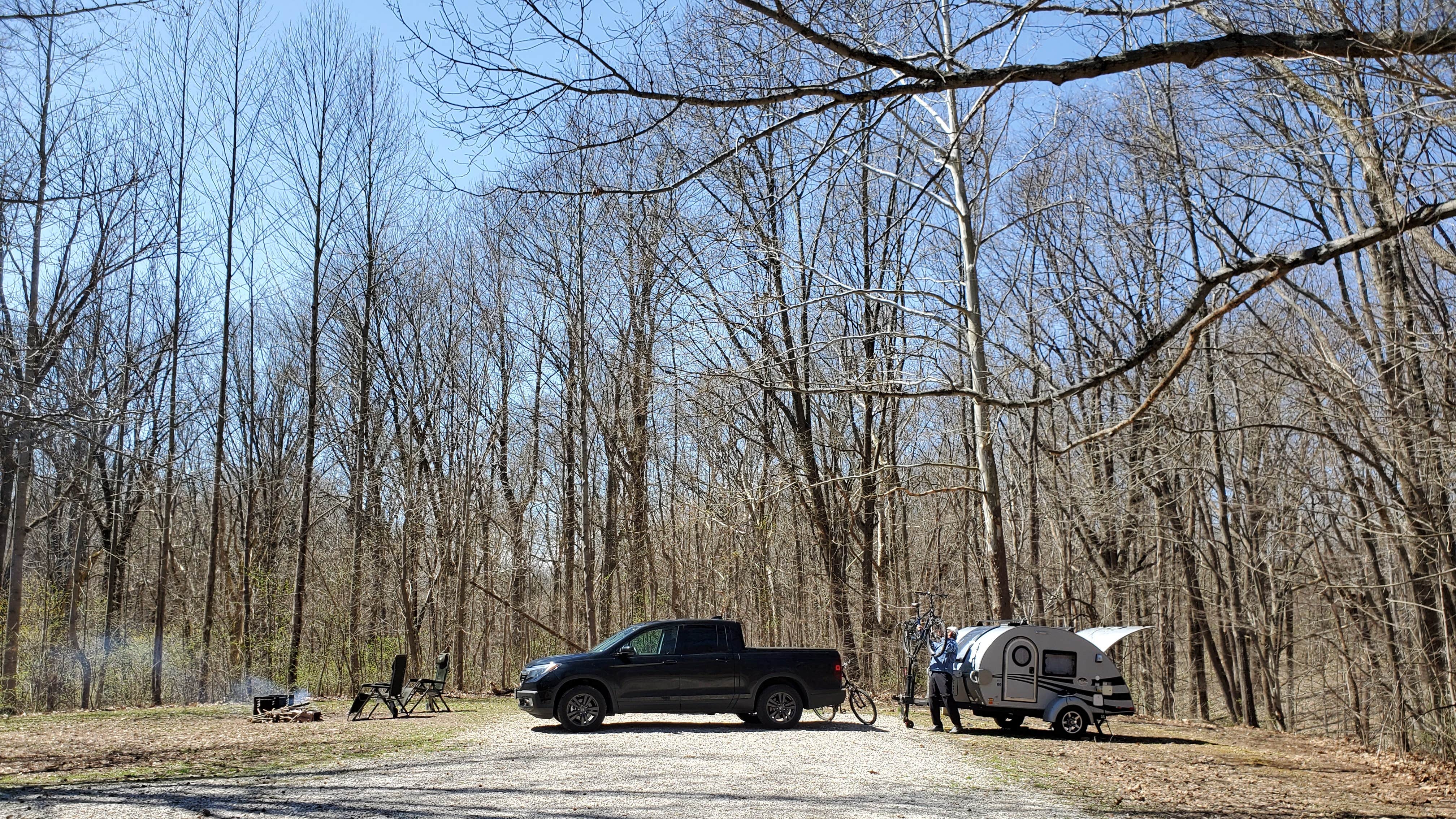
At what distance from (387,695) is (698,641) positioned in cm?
576

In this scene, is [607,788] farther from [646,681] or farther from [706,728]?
[706,728]

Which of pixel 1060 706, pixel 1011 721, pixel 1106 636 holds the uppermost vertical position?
pixel 1106 636

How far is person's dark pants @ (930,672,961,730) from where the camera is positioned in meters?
14.1

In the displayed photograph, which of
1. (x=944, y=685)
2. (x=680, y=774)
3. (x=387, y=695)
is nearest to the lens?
(x=680, y=774)

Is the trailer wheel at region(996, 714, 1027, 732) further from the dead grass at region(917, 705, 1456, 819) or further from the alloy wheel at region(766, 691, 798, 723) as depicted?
the alloy wheel at region(766, 691, 798, 723)

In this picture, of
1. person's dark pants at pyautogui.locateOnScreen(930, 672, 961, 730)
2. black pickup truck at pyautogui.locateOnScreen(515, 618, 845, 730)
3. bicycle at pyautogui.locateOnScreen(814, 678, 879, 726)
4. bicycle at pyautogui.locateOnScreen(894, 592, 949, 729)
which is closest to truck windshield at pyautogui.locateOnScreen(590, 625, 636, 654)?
black pickup truck at pyautogui.locateOnScreen(515, 618, 845, 730)

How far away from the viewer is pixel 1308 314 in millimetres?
16781

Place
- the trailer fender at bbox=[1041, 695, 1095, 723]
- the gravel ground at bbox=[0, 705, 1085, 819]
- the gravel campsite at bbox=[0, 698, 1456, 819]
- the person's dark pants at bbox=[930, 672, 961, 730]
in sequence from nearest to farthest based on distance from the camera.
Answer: the gravel ground at bbox=[0, 705, 1085, 819]
the gravel campsite at bbox=[0, 698, 1456, 819]
the trailer fender at bbox=[1041, 695, 1095, 723]
the person's dark pants at bbox=[930, 672, 961, 730]

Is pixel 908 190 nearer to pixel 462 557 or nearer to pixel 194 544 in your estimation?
pixel 462 557

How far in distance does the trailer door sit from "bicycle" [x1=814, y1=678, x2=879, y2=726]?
207 centimetres

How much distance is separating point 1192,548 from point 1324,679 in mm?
3879

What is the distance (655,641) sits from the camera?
1463 centimetres

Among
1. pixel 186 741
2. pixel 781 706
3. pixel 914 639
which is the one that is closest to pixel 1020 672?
pixel 914 639

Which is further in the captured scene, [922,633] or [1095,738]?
[922,633]
